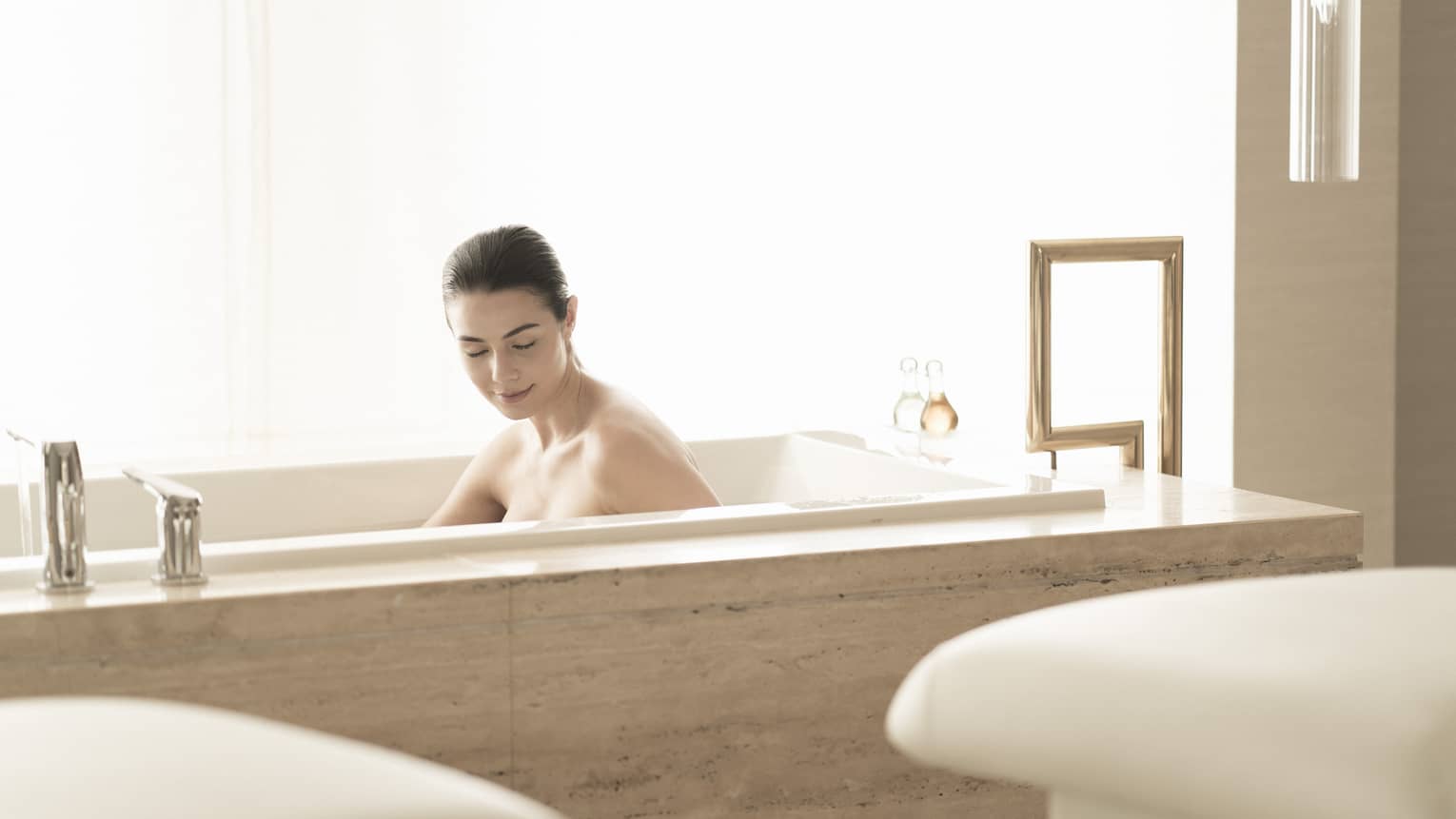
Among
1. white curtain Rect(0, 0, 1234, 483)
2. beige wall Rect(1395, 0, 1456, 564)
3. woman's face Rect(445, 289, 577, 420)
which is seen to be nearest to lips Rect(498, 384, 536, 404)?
woman's face Rect(445, 289, 577, 420)

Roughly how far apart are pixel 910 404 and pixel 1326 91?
4.23 ft

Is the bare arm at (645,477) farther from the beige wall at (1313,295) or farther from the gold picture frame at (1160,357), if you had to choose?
the beige wall at (1313,295)

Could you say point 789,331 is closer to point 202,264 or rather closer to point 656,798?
point 202,264

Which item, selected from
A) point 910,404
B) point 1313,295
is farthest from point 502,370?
point 1313,295

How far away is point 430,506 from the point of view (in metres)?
2.73

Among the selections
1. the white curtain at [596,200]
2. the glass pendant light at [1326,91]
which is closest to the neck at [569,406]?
the glass pendant light at [1326,91]

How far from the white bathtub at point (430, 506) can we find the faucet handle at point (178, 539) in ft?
0.13

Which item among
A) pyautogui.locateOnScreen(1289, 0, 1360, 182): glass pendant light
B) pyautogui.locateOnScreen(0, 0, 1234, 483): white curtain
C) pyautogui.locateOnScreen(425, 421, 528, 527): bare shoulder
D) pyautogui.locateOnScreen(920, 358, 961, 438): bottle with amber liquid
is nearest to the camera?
pyautogui.locateOnScreen(1289, 0, 1360, 182): glass pendant light

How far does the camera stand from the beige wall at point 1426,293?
3443 millimetres

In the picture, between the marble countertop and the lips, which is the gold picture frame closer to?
the marble countertop

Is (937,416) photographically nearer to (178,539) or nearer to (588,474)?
(588,474)

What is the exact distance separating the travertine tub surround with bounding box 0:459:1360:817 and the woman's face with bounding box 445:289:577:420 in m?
0.59

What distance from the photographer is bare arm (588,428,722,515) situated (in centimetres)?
231

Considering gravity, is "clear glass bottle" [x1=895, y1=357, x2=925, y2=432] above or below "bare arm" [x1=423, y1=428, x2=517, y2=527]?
above
